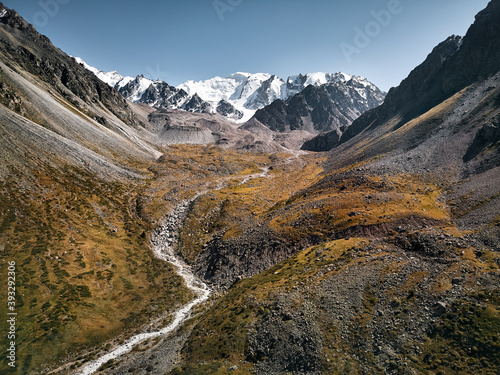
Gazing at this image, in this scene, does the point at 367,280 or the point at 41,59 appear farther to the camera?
the point at 41,59

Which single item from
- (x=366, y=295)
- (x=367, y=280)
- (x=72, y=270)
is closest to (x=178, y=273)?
(x=72, y=270)

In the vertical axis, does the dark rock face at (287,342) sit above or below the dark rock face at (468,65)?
below

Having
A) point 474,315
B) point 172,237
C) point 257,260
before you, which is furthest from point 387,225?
point 172,237

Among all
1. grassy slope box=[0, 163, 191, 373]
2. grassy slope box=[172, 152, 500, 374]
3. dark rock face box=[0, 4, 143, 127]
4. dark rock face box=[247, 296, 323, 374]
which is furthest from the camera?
dark rock face box=[0, 4, 143, 127]

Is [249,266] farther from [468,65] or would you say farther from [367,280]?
[468,65]

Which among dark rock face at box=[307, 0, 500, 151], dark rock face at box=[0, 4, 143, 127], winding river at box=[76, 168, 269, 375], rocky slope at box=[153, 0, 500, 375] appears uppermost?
dark rock face at box=[0, 4, 143, 127]

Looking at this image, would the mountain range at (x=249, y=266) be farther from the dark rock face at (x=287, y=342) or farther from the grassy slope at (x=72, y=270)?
the grassy slope at (x=72, y=270)

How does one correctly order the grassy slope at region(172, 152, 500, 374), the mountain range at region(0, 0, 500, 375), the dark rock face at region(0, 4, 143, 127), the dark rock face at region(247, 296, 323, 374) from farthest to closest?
1. the dark rock face at region(0, 4, 143, 127)
2. the mountain range at region(0, 0, 500, 375)
3. the dark rock face at region(247, 296, 323, 374)
4. the grassy slope at region(172, 152, 500, 374)

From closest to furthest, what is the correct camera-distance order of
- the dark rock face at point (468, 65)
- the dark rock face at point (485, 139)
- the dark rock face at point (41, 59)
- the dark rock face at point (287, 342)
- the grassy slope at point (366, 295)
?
the grassy slope at point (366, 295)
the dark rock face at point (287, 342)
the dark rock face at point (485, 139)
the dark rock face at point (468, 65)
the dark rock face at point (41, 59)

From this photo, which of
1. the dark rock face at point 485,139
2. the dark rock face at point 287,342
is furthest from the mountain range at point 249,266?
the dark rock face at point 485,139

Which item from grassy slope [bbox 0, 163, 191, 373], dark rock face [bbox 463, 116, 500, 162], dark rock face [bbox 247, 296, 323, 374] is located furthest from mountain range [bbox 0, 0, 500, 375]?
dark rock face [bbox 463, 116, 500, 162]

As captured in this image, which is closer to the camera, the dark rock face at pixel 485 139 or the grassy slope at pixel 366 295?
the grassy slope at pixel 366 295

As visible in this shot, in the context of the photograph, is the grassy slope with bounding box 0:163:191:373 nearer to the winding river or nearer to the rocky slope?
the winding river
